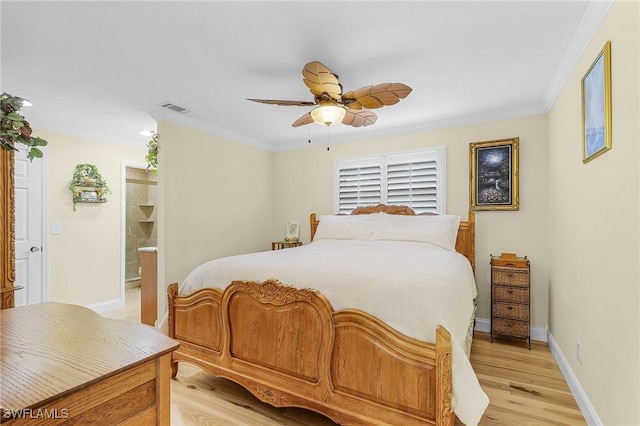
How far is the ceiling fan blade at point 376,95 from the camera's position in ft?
6.99

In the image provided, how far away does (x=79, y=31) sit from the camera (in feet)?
6.55

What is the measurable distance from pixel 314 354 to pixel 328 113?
163 centimetres

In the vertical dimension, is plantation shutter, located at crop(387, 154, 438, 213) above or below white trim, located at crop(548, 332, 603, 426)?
above

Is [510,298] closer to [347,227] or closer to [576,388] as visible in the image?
[576,388]

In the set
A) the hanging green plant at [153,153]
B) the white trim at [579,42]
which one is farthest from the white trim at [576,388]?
the hanging green plant at [153,153]

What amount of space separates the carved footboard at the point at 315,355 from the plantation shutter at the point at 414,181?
2499 millimetres

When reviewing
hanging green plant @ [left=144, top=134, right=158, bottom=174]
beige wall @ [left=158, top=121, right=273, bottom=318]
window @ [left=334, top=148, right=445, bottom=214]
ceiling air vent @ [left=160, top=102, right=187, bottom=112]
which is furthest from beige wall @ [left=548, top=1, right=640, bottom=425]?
hanging green plant @ [left=144, top=134, right=158, bottom=174]

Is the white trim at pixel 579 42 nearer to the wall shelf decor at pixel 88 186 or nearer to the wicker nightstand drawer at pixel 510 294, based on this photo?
the wicker nightstand drawer at pixel 510 294

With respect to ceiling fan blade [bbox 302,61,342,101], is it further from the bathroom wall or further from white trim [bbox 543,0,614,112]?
the bathroom wall

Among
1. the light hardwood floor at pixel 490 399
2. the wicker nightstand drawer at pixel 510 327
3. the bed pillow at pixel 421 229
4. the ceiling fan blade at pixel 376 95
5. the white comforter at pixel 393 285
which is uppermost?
the ceiling fan blade at pixel 376 95

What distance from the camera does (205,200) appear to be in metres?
4.00

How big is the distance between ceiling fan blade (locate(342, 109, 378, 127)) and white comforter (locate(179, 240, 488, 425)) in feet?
3.83

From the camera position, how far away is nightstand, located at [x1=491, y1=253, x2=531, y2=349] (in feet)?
10.2

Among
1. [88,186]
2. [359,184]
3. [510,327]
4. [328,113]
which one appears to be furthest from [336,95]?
[88,186]
